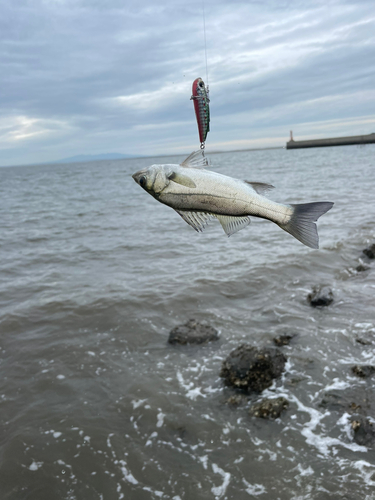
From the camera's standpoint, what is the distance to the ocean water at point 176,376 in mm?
7605

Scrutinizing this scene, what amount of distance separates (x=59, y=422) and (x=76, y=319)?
17.4 feet

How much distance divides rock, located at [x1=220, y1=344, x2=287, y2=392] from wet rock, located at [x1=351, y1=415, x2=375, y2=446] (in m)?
2.13

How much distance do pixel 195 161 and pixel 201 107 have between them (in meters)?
0.64

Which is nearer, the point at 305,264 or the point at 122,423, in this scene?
the point at 122,423

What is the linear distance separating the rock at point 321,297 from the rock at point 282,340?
2478 mm

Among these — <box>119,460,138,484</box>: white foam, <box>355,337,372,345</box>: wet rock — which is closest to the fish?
<box>119,460,138,484</box>: white foam

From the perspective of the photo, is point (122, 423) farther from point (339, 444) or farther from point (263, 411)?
point (339, 444)

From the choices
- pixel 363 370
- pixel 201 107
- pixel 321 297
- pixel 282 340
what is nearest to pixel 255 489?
pixel 363 370

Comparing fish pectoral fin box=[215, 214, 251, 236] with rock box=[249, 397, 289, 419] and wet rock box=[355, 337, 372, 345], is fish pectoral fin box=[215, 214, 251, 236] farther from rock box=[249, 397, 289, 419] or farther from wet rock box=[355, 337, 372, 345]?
wet rock box=[355, 337, 372, 345]

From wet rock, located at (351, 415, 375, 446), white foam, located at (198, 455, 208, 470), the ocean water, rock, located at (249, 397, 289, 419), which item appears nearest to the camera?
the ocean water

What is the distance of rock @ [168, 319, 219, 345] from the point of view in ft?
39.7

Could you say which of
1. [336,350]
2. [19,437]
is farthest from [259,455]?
[19,437]

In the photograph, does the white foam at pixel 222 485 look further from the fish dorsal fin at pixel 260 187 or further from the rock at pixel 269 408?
the fish dorsal fin at pixel 260 187

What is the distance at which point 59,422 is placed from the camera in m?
9.21
